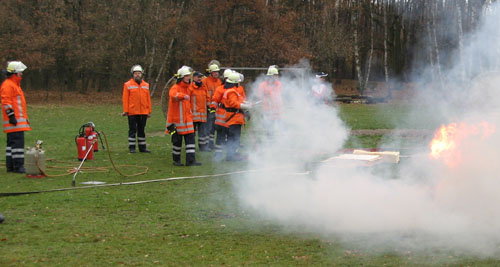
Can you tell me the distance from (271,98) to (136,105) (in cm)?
374

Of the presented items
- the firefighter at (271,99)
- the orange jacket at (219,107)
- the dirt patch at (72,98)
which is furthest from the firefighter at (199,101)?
the dirt patch at (72,98)

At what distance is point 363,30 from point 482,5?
46.4m

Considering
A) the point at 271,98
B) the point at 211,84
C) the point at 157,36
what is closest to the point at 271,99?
the point at 271,98

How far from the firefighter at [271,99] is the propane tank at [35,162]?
21.1ft

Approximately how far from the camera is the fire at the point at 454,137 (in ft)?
27.6

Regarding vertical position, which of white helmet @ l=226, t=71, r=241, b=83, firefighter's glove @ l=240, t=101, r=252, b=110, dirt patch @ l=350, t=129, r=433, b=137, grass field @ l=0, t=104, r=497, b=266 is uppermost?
white helmet @ l=226, t=71, r=241, b=83

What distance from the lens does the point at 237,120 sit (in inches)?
550

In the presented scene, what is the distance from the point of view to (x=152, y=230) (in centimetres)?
750

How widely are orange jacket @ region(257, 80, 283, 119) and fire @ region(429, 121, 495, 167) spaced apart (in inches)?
286

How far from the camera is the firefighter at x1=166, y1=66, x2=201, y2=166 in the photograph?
12961 millimetres

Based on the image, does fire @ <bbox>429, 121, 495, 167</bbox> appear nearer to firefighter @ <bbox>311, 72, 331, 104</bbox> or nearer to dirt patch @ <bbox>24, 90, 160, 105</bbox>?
firefighter @ <bbox>311, 72, 331, 104</bbox>

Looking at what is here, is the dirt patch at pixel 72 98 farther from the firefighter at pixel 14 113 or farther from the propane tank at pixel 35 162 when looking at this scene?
the propane tank at pixel 35 162

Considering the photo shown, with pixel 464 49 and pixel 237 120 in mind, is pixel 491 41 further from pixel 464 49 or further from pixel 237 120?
Result: pixel 237 120

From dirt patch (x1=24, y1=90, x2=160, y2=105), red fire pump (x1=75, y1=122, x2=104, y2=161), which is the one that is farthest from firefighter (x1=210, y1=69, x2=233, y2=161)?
dirt patch (x1=24, y1=90, x2=160, y2=105)
